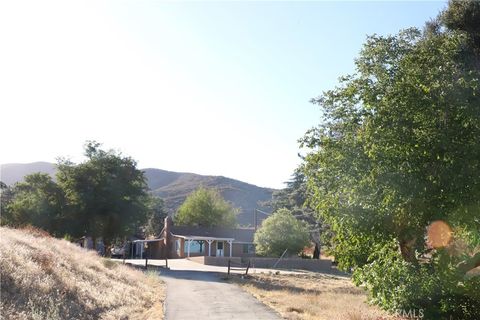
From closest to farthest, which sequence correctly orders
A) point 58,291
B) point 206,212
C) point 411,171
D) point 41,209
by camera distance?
point 411,171 < point 58,291 < point 41,209 < point 206,212

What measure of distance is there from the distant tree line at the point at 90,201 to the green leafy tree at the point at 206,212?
29637 mm

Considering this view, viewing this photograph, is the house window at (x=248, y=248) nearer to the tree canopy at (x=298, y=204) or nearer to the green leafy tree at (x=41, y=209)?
the tree canopy at (x=298, y=204)

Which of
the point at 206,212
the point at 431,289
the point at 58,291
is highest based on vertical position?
the point at 206,212

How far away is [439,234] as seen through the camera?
1152 cm

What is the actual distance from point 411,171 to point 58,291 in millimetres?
9533

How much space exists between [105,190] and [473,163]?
37897 millimetres

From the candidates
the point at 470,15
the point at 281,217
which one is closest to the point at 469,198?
the point at 470,15

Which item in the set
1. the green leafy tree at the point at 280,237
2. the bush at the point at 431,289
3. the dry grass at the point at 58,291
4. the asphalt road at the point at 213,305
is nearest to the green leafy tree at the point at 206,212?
the green leafy tree at the point at 280,237

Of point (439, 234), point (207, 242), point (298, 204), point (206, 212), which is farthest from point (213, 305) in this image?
point (206, 212)

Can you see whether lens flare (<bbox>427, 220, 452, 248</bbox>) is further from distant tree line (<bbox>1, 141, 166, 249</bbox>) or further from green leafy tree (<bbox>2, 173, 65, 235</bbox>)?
green leafy tree (<bbox>2, 173, 65, 235</bbox>)

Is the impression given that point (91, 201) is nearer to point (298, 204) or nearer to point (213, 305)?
point (213, 305)

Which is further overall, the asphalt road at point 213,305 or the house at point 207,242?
the house at point 207,242

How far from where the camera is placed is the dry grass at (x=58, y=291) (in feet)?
37.2

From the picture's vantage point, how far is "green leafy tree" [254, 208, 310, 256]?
50.4 metres
